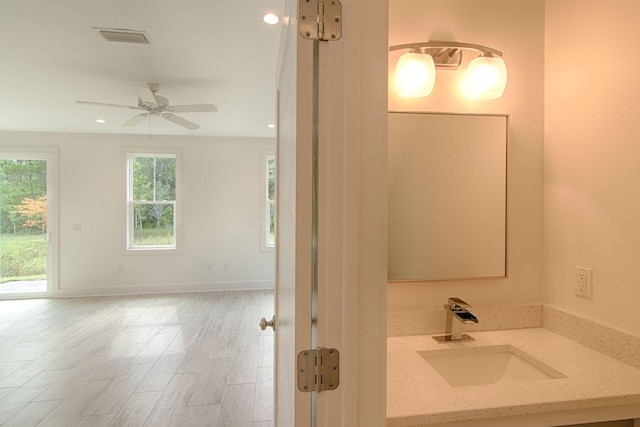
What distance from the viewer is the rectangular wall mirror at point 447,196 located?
4.51 feet

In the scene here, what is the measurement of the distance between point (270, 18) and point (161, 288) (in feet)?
15.5

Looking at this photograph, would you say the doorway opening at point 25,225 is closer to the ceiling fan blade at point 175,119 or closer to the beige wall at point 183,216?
the beige wall at point 183,216

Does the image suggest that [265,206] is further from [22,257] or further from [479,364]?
[479,364]

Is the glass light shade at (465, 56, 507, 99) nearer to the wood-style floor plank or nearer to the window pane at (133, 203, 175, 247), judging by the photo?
the wood-style floor plank

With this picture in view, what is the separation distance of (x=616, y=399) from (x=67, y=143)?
652 cm

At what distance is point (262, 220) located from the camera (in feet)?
18.3

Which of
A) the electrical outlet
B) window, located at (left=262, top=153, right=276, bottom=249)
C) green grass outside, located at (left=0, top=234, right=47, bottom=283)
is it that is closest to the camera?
the electrical outlet

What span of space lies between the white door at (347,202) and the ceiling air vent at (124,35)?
210 centimetres

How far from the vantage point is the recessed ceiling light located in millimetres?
1944

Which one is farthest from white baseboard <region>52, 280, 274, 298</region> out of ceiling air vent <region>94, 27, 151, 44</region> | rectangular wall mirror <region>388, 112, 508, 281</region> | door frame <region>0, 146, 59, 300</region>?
rectangular wall mirror <region>388, 112, 508, 281</region>

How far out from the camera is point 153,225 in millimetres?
5367

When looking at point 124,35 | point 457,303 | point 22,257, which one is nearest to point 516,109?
point 457,303

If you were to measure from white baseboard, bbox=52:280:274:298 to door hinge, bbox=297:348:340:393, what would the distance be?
5.04 meters

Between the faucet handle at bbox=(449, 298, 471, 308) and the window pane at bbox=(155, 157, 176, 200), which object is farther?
the window pane at bbox=(155, 157, 176, 200)
